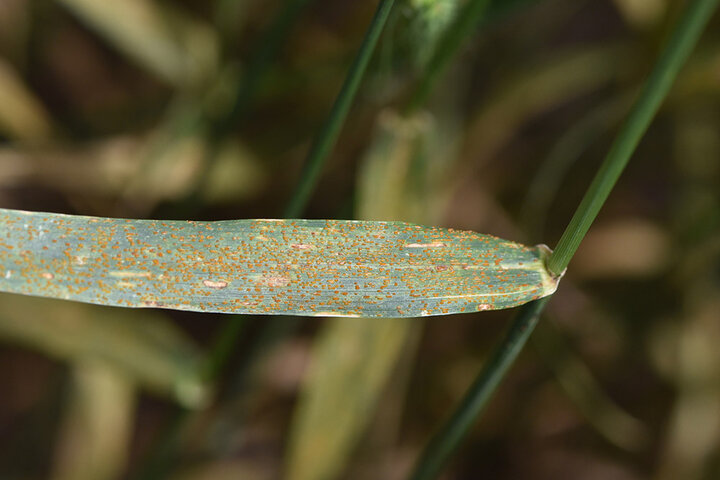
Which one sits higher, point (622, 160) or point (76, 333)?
point (622, 160)

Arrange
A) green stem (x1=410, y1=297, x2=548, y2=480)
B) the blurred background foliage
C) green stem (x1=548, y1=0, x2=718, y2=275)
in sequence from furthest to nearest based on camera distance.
A: the blurred background foliage, green stem (x1=410, y1=297, x2=548, y2=480), green stem (x1=548, y1=0, x2=718, y2=275)

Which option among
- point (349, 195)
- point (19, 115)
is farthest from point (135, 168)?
point (349, 195)

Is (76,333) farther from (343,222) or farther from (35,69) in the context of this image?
(35,69)

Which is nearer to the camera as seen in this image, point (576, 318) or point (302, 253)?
point (302, 253)

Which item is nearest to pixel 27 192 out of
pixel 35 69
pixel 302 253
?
pixel 35 69

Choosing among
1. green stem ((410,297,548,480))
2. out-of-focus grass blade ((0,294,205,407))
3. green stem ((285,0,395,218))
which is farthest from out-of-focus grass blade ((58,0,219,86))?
green stem ((410,297,548,480))

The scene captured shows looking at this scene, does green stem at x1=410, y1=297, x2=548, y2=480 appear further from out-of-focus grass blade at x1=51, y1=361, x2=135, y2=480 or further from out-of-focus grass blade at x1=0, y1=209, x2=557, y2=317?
out-of-focus grass blade at x1=51, y1=361, x2=135, y2=480

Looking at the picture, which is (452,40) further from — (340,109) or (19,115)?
(19,115)
